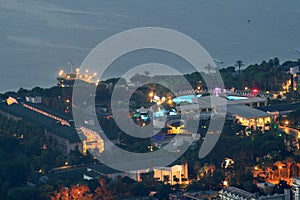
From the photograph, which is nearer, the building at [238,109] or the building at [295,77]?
the building at [238,109]

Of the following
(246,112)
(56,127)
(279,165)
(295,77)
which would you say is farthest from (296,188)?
(295,77)

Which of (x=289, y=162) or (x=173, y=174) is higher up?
(x=289, y=162)

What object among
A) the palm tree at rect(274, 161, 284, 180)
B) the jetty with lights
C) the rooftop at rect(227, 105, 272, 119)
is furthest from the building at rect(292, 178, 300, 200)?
the jetty with lights

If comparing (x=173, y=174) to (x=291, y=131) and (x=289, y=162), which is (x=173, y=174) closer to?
(x=289, y=162)

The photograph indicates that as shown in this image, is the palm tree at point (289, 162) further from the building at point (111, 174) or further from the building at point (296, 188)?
the building at point (111, 174)

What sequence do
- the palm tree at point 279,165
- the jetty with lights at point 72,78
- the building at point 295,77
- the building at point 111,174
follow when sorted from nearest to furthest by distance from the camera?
the palm tree at point 279,165 → the building at point 111,174 → the building at point 295,77 → the jetty with lights at point 72,78

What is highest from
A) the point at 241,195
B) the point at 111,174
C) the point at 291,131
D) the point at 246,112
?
the point at 246,112

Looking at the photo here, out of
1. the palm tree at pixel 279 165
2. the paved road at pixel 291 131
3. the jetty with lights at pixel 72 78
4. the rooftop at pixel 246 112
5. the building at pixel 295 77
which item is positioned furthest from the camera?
the jetty with lights at pixel 72 78

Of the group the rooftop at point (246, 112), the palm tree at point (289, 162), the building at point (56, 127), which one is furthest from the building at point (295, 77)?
the palm tree at point (289, 162)

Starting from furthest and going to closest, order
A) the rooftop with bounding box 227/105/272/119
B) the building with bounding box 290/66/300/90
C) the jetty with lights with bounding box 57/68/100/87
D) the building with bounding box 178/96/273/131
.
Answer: the jetty with lights with bounding box 57/68/100/87 → the building with bounding box 290/66/300/90 → the rooftop with bounding box 227/105/272/119 → the building with bounding box 178/96/273/131

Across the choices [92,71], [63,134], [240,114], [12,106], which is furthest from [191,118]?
[92,71]

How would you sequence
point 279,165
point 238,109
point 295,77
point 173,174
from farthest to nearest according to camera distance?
point 295,77 < point 238,109 < point 173,174 < point 279,165

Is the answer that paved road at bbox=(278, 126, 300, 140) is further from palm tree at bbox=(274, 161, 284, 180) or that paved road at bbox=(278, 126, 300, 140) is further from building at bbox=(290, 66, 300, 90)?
building at bbox=(290, 66, 300, 90)

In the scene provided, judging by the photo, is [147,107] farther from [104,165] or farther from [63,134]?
[104,165]
